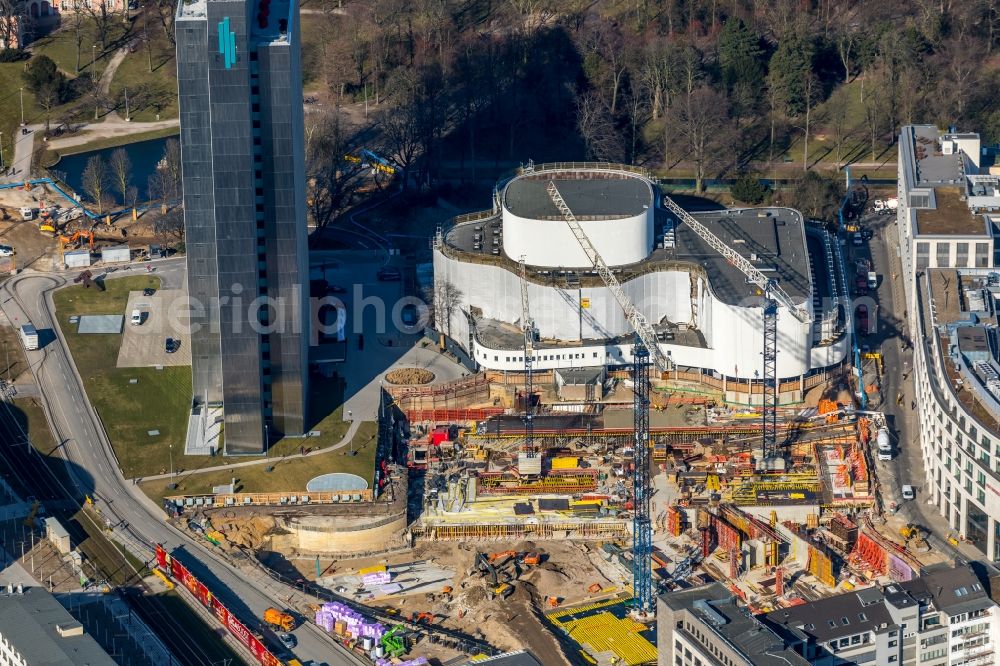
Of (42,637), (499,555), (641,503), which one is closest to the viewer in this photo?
(42,637)

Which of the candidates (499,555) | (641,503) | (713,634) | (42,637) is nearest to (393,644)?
(499,555)

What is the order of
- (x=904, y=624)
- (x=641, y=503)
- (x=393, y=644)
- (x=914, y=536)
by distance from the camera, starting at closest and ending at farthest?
(x=904, y=624)
(x=393, y=644)
(x=641, y=503)
(x=914, y=536)

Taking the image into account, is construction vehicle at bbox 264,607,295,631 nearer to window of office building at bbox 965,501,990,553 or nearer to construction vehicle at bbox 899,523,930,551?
construction vehicle at bbox 899,523,930,551

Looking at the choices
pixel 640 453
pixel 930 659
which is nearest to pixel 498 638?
pixel 640 453

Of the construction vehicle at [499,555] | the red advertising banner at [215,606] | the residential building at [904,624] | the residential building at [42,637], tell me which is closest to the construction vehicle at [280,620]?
the red advertising banner at [215,606]

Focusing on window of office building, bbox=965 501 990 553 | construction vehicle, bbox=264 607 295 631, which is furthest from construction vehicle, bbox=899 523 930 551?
construction vehicle, bbox=264 607 295 631

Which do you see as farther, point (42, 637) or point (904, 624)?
point (42, 637)

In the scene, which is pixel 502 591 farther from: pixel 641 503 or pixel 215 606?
pixel 215 606
